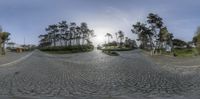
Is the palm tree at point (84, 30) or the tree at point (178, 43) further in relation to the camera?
the palm tree at point (84, 30)

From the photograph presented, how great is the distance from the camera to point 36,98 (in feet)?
24.7

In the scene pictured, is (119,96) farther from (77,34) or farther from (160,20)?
(77,34)

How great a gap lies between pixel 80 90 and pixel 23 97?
2.13 meters

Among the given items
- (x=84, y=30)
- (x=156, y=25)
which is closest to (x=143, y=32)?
(x=156, y=25)

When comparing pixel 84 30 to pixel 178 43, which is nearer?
pixel 178 43

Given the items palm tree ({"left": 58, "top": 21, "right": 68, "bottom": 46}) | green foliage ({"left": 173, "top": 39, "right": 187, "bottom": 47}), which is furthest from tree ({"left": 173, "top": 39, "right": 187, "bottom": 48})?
palm tree ({"left": 58, "top": 21, "right": 68, "bottom": 46})

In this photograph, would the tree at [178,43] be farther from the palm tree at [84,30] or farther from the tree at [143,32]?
the palm tree at [84,30]

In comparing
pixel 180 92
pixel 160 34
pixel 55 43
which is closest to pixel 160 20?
pixel 160 34

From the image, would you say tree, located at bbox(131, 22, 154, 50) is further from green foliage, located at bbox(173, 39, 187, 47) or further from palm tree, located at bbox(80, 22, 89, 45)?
palm tree, located at bbox(80, 22, 89, 45)

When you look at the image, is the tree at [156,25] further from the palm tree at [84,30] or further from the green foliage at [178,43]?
the palm tree at [84,30]

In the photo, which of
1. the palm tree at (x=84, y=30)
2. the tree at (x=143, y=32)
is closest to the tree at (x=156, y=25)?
the tree at (x=143, y=32)

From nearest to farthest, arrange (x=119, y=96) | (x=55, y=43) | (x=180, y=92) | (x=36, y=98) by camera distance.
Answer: (x=36, y=98) → (x=119, y=96) → (x=180, y=92) → (x=55, y=43)

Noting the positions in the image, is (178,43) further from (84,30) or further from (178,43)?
(84,30)

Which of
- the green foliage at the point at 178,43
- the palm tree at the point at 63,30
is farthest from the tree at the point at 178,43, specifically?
the palm tree at the point at 63,30
